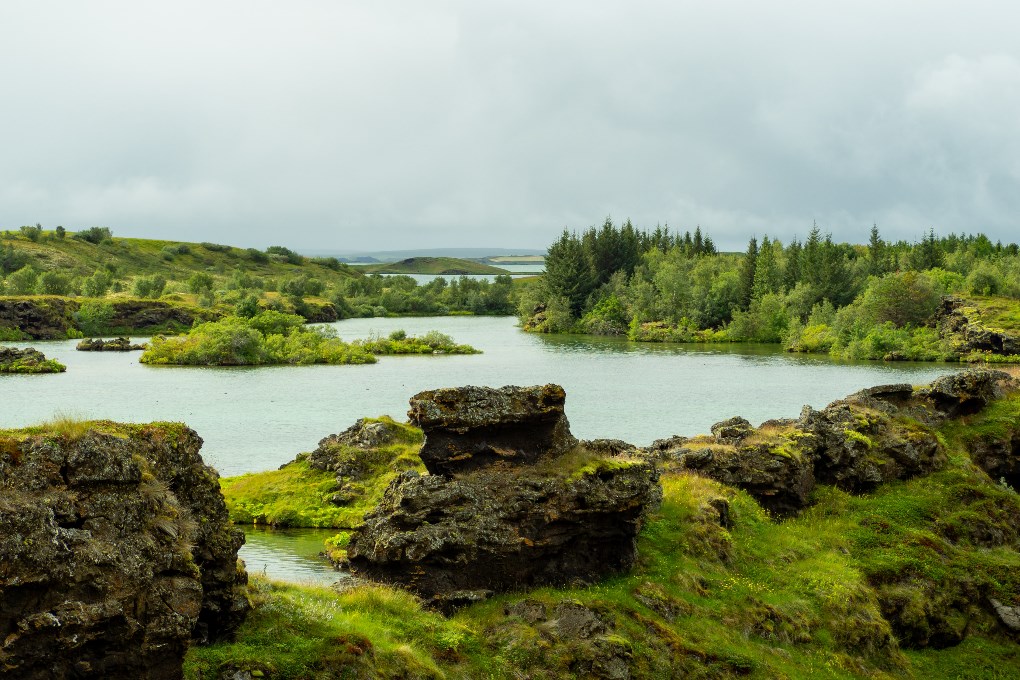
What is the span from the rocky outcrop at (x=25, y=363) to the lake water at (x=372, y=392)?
1901 mm

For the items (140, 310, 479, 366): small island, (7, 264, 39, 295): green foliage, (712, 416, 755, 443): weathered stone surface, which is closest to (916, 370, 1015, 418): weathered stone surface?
(712, 416, 755, 443): weathered stone surface

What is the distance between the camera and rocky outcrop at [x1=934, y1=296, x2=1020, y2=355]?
349 feet

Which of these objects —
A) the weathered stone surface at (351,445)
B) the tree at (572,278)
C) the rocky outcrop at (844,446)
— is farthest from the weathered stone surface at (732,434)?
the tree at (572,278)

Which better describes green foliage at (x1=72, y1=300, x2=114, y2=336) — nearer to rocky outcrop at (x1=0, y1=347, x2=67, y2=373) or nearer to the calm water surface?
the calm water surface

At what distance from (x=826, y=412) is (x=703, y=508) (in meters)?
11.4

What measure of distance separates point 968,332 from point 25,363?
104467 mm

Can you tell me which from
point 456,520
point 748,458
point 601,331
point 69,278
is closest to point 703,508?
point 748,458

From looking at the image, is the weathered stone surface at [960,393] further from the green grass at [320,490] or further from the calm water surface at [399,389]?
the green grass at [320,490]

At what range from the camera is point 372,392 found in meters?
75.0

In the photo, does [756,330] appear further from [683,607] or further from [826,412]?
[683,607]

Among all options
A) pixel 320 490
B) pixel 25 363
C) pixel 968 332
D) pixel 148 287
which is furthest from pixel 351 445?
pixel 148 287

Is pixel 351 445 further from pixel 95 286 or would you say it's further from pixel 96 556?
pixel 95 286

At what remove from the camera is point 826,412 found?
3550 centimetres

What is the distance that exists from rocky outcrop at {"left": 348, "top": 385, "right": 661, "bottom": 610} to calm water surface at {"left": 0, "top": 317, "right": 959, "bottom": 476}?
69.5ft
